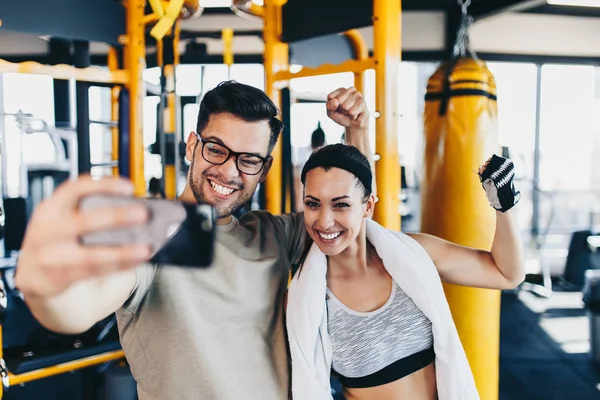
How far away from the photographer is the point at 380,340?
1270 mm

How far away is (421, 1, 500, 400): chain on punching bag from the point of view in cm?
204

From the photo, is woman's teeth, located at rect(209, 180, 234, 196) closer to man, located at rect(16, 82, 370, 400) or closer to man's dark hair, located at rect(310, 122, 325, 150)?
man, located at rect(16, 82, 370, 400)

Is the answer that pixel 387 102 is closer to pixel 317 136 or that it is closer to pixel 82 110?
pixel 317 136

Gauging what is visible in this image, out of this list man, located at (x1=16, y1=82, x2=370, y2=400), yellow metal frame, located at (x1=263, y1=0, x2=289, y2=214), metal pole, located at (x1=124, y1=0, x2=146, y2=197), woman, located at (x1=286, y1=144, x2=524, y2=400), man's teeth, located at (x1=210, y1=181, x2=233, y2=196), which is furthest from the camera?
metal pole, located at (x1=124, y1=0, x2=146, y2=197)

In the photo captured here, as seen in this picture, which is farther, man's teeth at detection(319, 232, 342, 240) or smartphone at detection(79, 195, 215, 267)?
man's teeth at detection(319, 232, 342, 240)

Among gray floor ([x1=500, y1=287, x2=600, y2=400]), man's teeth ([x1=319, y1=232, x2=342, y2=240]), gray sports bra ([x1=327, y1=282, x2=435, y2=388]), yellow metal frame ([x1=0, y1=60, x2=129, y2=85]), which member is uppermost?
yellow metal frame ([x1=0, y1=60, x2=129, y2=85])

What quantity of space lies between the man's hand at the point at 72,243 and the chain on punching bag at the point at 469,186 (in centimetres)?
185

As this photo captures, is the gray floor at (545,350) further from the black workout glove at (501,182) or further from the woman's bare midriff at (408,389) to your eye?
the black workout glove at (501,182)

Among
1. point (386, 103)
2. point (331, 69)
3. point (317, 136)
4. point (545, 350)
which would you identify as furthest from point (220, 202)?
point (545, 350)

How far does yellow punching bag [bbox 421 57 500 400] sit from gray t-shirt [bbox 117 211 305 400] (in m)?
1.14

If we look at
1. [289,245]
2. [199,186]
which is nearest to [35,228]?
[199,186]

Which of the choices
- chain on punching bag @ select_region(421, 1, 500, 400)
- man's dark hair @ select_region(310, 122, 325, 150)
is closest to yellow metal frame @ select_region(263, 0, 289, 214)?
man's dark hair @ select_region(310, 122, 325, 150)

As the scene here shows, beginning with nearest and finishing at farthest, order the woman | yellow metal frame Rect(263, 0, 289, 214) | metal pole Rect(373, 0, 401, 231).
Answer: the woman
metal pole Rect(373, 0, 401, 231)
yellow metal frame Rect(263, 0, 289, 214)

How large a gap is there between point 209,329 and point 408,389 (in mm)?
616
